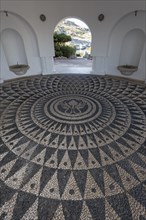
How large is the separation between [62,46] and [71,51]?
631 mm

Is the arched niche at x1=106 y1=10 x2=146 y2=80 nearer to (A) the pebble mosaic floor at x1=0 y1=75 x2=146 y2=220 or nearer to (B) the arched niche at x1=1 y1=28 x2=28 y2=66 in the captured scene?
(A) the pebble mosaic floor at x1=0 y1=75 x2=146 y2=220

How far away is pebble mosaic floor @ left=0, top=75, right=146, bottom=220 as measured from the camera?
2.03 m

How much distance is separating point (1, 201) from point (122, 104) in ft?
11.6

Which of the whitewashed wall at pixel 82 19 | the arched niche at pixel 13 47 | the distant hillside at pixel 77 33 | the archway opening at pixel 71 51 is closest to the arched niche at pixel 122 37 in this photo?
the whitewashed wall at pixel 82 19

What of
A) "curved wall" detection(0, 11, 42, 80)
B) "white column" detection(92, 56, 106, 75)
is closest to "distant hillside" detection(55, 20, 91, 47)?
"white column" detection(92, 56, 106, 75)

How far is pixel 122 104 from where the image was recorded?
14.2 ft

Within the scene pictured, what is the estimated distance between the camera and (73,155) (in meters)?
2.78

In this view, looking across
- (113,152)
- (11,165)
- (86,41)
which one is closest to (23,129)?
(11,165)

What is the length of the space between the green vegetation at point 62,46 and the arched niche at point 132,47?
4.25m

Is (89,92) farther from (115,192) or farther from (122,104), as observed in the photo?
(115,192)

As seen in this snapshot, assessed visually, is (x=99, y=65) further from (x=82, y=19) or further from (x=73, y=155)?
(x=73, y=155)

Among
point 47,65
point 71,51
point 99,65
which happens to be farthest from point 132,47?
point 71,51

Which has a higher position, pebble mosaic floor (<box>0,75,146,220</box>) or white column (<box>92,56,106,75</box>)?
white column (<box>92,56,106,75</box>)

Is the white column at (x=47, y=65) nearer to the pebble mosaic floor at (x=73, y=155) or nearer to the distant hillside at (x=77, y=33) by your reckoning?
the pebble mosaic floor at (x=73, y=155)
